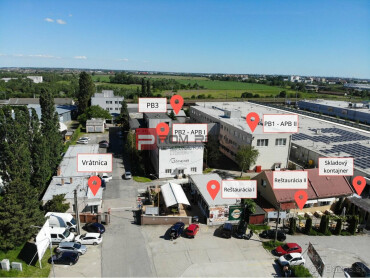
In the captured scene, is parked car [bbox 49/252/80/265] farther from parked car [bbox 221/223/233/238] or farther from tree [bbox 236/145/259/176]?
tree [bbox 236/145/259/176]

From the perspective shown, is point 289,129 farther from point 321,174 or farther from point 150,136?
point 150,136

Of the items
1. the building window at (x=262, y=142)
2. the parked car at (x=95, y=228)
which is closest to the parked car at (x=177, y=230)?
the parked car at (x=95, y=228)

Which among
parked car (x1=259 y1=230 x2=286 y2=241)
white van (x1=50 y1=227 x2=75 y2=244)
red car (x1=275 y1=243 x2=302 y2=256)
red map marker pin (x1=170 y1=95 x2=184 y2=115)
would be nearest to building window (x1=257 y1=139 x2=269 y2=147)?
parked car (x1=259 y1=230 x2=286 y2=241)

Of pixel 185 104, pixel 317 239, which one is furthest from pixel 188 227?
pixel 185 104

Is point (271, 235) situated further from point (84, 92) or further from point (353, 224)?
point (84, 92)

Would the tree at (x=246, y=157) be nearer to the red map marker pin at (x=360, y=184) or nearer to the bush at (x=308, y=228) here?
the red map marker pin at (x=360, y=184)
